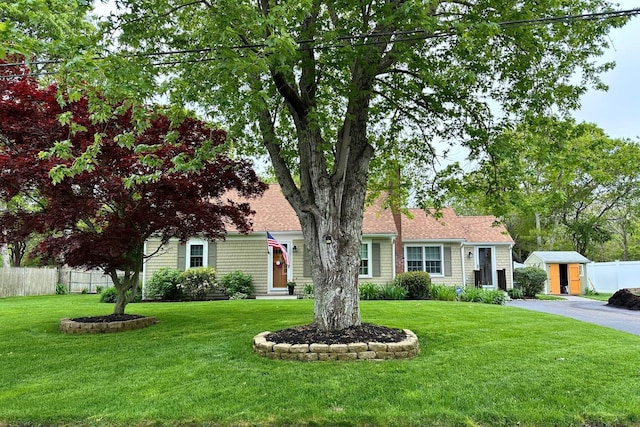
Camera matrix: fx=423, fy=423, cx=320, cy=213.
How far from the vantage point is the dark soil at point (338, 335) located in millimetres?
6057

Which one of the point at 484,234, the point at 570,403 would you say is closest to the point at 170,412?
the point at 570,403

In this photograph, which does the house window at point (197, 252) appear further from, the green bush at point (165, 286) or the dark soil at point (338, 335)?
the dark soil at point (338, 335)

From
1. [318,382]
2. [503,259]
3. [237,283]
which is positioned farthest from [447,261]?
[318,382]

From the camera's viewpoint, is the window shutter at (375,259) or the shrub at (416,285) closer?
the shrub at (416,285)

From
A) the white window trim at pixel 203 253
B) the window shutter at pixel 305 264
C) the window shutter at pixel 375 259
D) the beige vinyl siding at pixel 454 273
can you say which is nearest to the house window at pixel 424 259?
the beige vinyl siding at pixel 454 273

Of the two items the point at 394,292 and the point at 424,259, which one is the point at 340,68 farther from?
the point at 424,259

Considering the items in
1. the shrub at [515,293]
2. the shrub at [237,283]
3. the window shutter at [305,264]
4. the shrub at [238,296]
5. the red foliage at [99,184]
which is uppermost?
the red foliage at [99,184]

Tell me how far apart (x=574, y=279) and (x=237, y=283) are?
1734cm

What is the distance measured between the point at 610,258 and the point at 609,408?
42080mm

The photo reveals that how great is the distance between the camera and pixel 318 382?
15.7 ft

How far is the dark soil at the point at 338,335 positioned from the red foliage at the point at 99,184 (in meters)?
3.34

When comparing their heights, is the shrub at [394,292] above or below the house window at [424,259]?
below

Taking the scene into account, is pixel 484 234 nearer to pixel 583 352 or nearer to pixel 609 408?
pixel 583 352

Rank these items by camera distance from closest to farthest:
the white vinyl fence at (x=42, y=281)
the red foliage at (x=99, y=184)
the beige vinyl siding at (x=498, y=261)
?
the red foliage at (x=99, y=184)
the beige vinyl siding at (x=498, y=261)
the white vinyl fence at (x=42, y=281)
